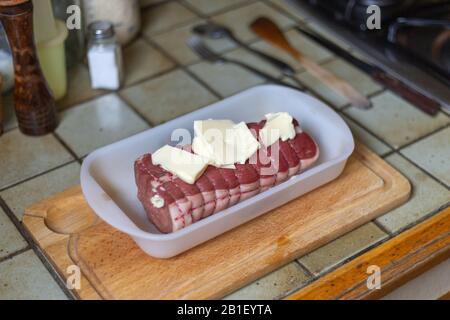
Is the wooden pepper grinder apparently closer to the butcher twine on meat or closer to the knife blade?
the butcher twine on meat

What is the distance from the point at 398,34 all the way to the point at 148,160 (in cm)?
57

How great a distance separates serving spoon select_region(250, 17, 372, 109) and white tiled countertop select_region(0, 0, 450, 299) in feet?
0.05

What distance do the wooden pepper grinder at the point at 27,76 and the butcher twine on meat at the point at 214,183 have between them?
232 mm

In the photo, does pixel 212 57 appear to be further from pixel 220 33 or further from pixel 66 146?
pixel 66 146

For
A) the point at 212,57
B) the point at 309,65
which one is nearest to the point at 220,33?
the point at 212,57

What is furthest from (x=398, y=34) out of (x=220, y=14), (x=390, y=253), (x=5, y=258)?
(x=5, y=258)

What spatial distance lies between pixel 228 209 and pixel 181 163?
3.2 inches

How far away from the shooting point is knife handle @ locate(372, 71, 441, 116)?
1098mm

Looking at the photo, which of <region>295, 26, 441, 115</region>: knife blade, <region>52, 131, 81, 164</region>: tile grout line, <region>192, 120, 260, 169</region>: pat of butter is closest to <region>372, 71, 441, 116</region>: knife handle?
<region>295, 26, 441, 115</region>: knife blade

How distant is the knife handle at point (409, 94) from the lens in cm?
110

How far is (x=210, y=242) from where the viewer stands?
862mm

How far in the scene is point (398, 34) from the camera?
121 cm

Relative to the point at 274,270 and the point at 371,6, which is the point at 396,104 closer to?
the point at 371,6
